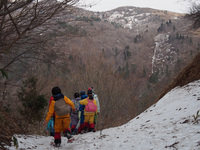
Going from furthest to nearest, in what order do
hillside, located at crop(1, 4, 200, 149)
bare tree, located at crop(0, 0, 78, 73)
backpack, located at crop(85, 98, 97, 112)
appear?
1. backpack, located at crop(85, 98, 97, 112)
2. hillside, located at crop(1, 4, 200, 149)
3. bare tree, located at crop(0, 0, 78, 73)

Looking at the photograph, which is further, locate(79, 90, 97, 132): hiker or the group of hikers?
locate(79, 90, 97, 132): hiker

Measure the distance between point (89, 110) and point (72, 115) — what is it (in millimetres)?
1005

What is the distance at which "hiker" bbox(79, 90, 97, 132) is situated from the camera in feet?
22.5

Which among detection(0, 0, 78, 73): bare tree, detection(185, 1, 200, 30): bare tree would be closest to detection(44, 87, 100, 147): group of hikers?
detection(0, 0, 78, 73): bare tree

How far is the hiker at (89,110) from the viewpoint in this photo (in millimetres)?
6852

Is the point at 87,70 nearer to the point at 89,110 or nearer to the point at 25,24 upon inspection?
the point at 89,110

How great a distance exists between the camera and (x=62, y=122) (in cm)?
509

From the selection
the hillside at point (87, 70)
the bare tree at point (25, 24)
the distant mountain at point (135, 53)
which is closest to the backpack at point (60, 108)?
the hillside at point (87, 70)

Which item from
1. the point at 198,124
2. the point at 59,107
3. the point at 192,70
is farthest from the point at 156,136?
the point at 192,70

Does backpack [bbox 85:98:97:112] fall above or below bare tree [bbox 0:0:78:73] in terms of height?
below

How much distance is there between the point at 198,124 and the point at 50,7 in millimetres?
3847

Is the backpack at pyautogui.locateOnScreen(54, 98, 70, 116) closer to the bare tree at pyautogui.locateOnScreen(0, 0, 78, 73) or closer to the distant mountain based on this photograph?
the distant mountain

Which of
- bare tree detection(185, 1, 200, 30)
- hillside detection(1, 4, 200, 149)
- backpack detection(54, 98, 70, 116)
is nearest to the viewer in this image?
hillside detection(1, 4, 200, 149)

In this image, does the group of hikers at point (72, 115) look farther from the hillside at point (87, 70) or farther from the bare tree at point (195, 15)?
the bare tree at point (195, 15)
